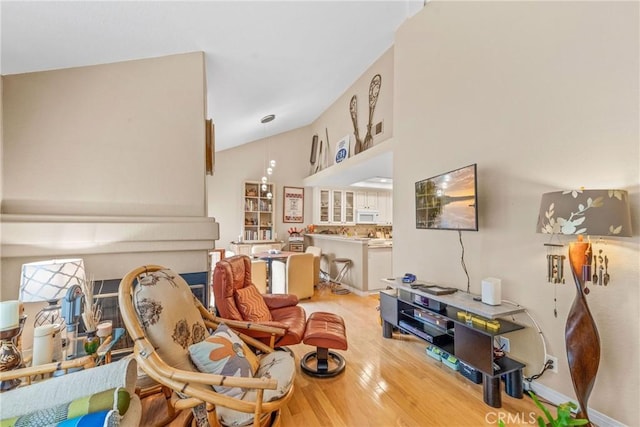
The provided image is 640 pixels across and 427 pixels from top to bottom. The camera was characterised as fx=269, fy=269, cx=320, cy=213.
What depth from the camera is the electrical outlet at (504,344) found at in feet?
7.47

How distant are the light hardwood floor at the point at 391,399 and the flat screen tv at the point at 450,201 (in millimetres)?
1303

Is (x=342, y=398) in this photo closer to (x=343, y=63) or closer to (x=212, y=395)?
(x=212, y=395)

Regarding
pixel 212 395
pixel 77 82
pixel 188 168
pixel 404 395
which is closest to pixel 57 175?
pixel 77 82

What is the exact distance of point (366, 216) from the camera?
7207mm

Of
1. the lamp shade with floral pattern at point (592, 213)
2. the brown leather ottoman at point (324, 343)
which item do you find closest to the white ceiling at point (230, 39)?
the lamp shade with floral pattern at point (592, 213)

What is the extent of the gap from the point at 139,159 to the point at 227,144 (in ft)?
12.2

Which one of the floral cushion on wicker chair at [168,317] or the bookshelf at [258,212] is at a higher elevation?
the bookshelf at [258,212]

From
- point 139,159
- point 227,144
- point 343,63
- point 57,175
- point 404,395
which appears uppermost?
point 343,63

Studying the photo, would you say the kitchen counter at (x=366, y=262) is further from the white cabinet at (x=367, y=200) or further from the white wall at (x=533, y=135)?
the white cabinet at (x=367, y=200)

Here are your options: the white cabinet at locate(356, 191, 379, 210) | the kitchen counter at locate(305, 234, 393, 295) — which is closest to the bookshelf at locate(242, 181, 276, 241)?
the kitchen counter at locate(305, 234, 393, 295)

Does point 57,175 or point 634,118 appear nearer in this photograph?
point 634,118

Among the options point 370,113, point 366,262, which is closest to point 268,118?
point 370,113

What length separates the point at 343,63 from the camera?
4094 millimetres

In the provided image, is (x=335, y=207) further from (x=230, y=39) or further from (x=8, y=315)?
(x=8, y=315)
